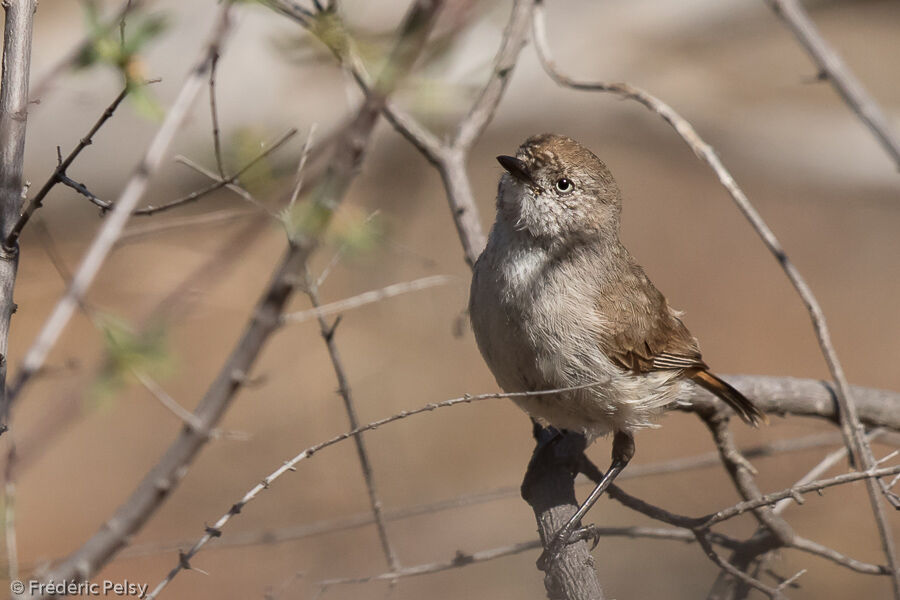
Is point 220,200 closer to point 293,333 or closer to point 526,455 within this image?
point 293,333

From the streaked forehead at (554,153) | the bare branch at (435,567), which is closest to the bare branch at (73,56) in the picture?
the streaked forehead at (554,153)

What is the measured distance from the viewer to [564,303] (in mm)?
3791

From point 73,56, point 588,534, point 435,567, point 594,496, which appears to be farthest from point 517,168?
point 73,56

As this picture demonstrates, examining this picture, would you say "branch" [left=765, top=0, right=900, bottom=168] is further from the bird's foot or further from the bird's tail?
the bird's foot

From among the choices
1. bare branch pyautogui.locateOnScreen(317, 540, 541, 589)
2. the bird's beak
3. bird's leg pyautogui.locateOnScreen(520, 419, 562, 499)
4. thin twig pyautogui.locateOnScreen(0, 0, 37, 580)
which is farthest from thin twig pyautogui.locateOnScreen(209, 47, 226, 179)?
bird's leg pyautogui.locateOnScreen(520, 419, 562, 499)

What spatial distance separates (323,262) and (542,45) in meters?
5.48

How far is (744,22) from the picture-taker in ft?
35.3

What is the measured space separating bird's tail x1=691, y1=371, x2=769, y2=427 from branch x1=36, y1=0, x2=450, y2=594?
10.4 ft

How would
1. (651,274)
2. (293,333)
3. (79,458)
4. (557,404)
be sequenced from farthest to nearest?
1. (651,274)
2. (293,333)
3. (79,458)
4. (557,404)

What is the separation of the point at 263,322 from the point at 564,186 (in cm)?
256

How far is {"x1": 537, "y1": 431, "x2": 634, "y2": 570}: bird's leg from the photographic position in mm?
3488

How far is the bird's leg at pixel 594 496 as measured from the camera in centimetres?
349

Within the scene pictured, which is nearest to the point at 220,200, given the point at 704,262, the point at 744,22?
the point at 704,262

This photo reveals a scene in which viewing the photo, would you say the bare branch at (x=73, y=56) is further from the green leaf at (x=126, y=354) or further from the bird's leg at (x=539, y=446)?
the bird's leg at (x=539, y=446)
